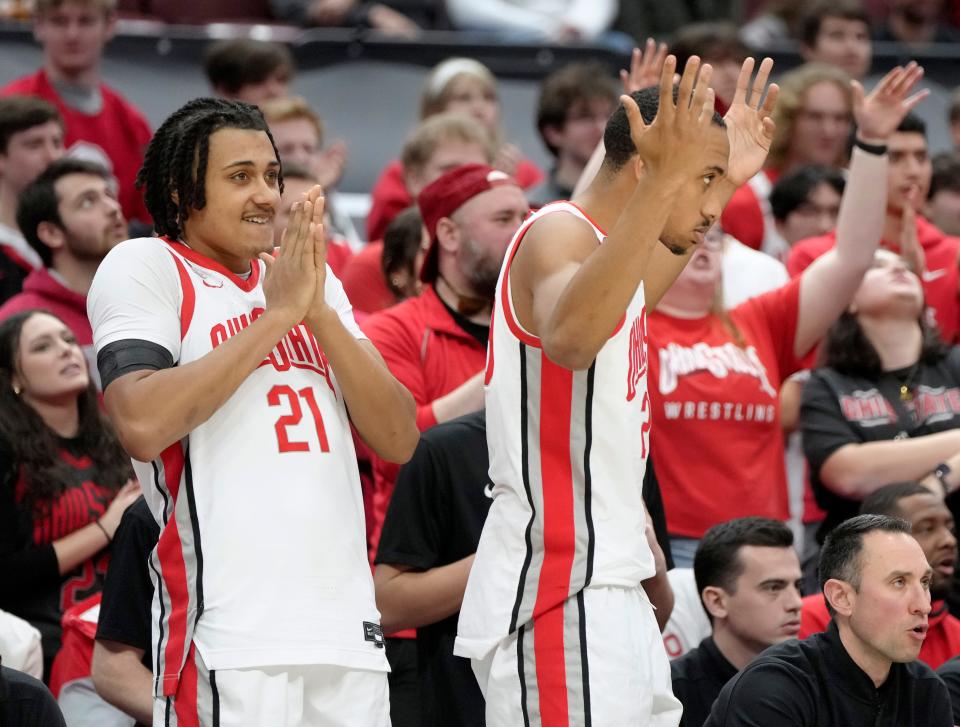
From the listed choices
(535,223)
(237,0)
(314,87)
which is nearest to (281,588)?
(535,223)

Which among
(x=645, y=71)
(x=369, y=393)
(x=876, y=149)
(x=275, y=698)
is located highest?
(x=645, y=71)

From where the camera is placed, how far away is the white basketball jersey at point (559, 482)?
121 inches

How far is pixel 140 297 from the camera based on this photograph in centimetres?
311

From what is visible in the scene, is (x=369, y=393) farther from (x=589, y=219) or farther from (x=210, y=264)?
(x=589, y=219)

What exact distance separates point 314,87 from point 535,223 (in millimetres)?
6448

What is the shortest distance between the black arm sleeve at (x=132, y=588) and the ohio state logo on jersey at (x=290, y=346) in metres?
0.91

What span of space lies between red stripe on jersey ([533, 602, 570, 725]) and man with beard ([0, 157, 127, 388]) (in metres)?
2.97

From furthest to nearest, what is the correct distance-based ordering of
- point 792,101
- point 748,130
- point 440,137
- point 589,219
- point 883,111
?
point 792,101 → point 440,137 → point 883,111 → point 748,130 → point 589,219

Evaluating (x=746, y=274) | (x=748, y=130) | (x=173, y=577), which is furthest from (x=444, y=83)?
(x=173, y=577)

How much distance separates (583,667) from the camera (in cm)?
303

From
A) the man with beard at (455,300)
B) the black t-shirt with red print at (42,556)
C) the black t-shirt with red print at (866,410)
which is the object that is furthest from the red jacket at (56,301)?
the black t-shirt with red print at (866,410)

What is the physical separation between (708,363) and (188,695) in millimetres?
2709

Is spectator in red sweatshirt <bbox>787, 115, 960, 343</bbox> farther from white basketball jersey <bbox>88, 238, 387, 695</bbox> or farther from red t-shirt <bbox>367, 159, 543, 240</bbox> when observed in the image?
white basketball jersey <bbox>88, 238, 387, 695</bbox>

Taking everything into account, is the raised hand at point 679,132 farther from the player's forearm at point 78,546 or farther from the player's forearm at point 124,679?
the player's forearm at point 78,546
